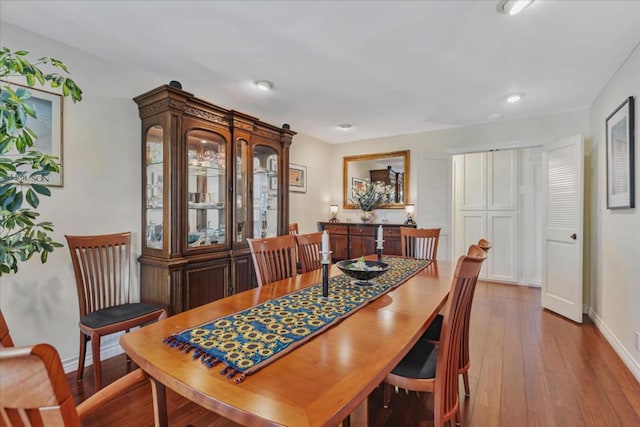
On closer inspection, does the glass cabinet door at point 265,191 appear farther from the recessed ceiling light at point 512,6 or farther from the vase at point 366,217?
the recessed ceiling light at point 512,6

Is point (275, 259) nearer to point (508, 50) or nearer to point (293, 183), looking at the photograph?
point (508, 50)

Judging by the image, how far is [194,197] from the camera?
279cm

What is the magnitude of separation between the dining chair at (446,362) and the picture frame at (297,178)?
3.45 metres

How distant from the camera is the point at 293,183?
470 cm

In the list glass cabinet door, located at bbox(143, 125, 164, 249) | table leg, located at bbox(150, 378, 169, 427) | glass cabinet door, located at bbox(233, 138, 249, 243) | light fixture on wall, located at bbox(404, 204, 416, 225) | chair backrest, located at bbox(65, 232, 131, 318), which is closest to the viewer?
table leg, located at bbox(150, 378, 169, 427)

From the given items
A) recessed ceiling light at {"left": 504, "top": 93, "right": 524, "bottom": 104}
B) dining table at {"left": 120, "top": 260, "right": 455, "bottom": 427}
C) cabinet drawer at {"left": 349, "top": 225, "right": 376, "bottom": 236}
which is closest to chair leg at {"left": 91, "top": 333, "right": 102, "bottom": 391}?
dining table at {"left": 120, "top": 260, "right": 455, "bottom": 427}

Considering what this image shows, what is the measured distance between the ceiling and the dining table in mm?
1798

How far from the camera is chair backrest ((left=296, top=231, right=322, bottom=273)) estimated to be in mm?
2445

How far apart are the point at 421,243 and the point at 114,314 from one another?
2.67 metres

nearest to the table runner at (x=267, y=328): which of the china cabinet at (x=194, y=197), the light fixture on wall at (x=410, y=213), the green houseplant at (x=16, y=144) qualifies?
the green houseplant at (x=16, y=144)

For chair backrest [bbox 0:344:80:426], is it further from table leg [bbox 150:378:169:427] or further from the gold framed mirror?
the gold framed mirror

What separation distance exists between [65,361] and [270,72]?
9.32 ft

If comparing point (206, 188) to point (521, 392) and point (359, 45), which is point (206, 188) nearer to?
point (359, 45)

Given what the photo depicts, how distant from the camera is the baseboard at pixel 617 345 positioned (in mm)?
2179
